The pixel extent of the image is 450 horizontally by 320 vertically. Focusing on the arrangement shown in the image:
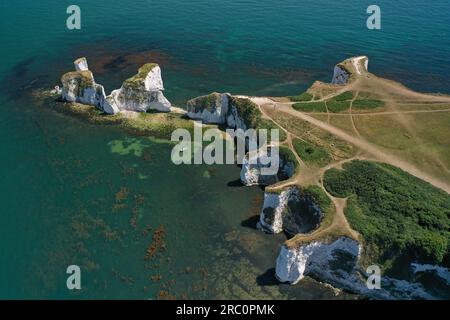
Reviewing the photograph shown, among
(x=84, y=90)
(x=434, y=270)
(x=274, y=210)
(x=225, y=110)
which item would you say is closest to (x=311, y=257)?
(x=274, y=210)

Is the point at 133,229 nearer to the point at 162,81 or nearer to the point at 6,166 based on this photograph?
the point at 6,166

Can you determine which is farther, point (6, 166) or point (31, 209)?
point (6, 166)

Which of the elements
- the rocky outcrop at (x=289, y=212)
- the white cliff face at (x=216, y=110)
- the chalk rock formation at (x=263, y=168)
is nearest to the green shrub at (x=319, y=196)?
the rocky outcrop at (x=289, y=212)

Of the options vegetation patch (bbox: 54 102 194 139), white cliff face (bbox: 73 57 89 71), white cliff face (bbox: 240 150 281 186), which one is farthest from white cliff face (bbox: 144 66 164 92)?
white cliff face (bbox: 240 150 281 186)

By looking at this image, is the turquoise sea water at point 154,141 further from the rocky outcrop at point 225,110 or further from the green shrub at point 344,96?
the green shrub at point 344,96

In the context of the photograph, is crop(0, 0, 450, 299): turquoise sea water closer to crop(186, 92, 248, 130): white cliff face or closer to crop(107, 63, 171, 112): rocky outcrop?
crop(107, 63, 171, 112): rocky outcrop

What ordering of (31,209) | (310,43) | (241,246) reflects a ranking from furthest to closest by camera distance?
1. (310,43)
2. (31,209)
3. (241,246)

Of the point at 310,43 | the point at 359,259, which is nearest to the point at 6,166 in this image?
the point at 359,259
